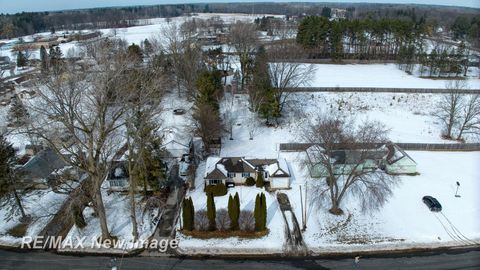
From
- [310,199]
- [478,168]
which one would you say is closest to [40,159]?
[310,199]

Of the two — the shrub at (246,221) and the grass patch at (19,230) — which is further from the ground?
the shrub at (246,221)

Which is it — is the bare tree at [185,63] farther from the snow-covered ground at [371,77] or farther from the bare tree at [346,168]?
the bare tree at [346,168]

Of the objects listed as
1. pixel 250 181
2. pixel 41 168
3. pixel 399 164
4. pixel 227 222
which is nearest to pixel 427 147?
pixel 399 164

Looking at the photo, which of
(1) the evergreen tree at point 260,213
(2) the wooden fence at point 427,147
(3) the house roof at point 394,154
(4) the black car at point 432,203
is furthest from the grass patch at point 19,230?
(3) the house roof at point 394,154

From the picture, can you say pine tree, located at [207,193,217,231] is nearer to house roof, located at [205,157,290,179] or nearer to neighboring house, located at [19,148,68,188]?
house roof, located at [205,157,290,179]

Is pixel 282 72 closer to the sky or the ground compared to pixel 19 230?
closer to the sky

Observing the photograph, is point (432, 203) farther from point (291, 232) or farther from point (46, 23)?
point (46, 23)

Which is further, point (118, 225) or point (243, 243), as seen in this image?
point (118, 225)
